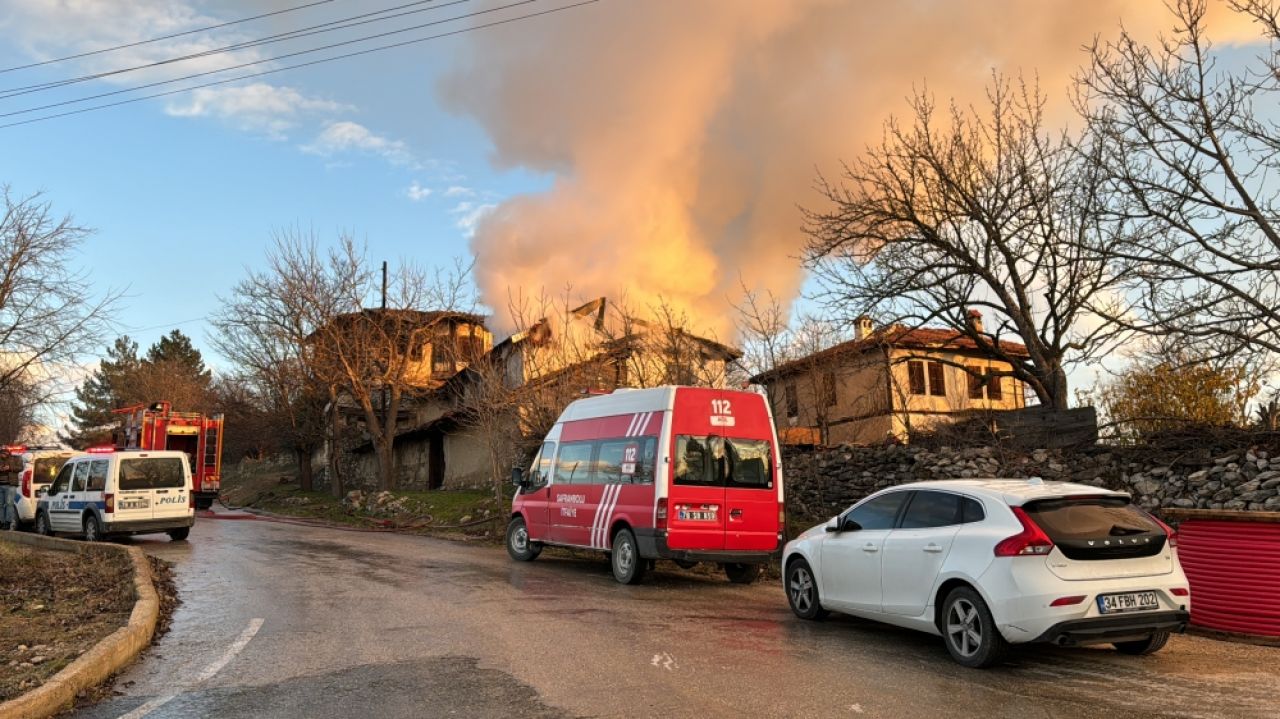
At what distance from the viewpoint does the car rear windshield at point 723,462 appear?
11.6 m

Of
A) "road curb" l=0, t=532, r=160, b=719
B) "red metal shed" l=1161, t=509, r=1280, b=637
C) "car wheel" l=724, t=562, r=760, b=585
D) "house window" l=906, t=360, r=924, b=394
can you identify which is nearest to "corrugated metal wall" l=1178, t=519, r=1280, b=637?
"red metal shed" l=1161, t=509, r=1280, b=637

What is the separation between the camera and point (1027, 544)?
6.63 m

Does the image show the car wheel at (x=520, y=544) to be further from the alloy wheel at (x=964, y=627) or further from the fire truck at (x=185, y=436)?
the fire truck at (x=185, y=436)

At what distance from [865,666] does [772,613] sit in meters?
2.89

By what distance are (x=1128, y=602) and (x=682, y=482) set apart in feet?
19.1

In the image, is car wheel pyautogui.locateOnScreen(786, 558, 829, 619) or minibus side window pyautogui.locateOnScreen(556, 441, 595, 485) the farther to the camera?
minibus side window pyautogui.locateOnScreen(556, 441, 595, 485)

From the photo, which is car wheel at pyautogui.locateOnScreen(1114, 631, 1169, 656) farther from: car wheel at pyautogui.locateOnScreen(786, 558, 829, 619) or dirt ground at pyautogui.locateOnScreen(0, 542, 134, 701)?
dirt ground at pyautogui.locateOnScreen(0, 542, 134, 701)

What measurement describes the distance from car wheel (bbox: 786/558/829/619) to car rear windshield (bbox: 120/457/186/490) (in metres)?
14.0

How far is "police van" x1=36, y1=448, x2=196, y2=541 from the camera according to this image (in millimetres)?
17172

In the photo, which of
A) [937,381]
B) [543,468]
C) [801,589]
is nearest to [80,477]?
[543,468]

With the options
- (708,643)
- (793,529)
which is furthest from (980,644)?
(793,529)

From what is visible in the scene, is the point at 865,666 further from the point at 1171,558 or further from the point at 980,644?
the point at 1171,558

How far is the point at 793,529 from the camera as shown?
56.2 feet

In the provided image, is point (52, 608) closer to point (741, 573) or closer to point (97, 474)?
point (741, 573)
